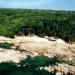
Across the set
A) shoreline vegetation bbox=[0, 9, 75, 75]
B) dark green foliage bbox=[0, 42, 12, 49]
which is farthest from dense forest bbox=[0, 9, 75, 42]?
dark green foliage bbox=[0, 42, 12, 49]

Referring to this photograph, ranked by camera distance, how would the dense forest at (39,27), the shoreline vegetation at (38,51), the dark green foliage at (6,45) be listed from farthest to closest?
the dense forest at (39,27) → the dark green foliage at (6,45) → the shoreline vegetation at (38,51)

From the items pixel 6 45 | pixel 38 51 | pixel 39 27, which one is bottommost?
pixel 39 27

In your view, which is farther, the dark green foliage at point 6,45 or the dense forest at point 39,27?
the dense forest at point 39,27

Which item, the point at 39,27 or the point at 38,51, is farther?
the point at 39,27

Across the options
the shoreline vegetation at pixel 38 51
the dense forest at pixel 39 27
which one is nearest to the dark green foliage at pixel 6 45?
the shoreline vegetation at pixel 38 51

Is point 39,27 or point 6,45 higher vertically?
point 6,45

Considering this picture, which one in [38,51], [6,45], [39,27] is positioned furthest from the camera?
[39,27]

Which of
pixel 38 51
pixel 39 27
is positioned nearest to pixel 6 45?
pixel 38 51

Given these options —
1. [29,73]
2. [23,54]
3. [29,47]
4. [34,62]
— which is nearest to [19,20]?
[29,47]

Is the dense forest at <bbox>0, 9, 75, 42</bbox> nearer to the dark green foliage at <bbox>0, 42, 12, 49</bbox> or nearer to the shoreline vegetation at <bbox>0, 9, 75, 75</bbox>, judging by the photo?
the shoreline vegetation at <bbox>0, 9, 75, 75</bbox>

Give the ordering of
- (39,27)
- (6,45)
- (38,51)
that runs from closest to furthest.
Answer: (38,51) < (6,45) < (39,27)

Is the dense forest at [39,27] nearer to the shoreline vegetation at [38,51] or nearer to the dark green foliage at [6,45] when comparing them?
the shoreline vegetation at [38,51]

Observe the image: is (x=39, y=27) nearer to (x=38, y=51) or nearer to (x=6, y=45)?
(x=6, y=45)
